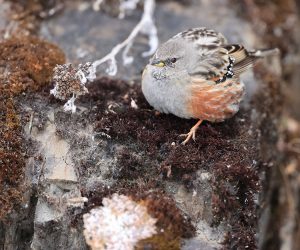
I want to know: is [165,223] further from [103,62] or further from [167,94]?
[103,62]

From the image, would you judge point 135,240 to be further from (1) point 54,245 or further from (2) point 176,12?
(2) point 176,12

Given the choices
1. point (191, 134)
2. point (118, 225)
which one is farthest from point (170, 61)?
point (118, 225)

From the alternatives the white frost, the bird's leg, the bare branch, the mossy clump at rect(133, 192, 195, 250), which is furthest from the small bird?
the white frost

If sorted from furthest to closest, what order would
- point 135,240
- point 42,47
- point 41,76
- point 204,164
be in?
point 42,47, point 41,76, point 204,164, point 135,240

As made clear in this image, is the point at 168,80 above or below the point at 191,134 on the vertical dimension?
above

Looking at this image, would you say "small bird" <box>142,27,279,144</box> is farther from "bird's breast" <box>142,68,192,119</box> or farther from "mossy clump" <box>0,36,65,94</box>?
"mossy clump" <box>0,36,65,94</box>

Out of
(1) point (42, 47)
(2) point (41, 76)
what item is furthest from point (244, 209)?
(1) point (42, 47)

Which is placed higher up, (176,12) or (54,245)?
(176,12)

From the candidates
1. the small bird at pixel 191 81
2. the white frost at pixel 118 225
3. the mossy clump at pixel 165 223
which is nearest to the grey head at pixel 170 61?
the small bird at pixel 191 81
